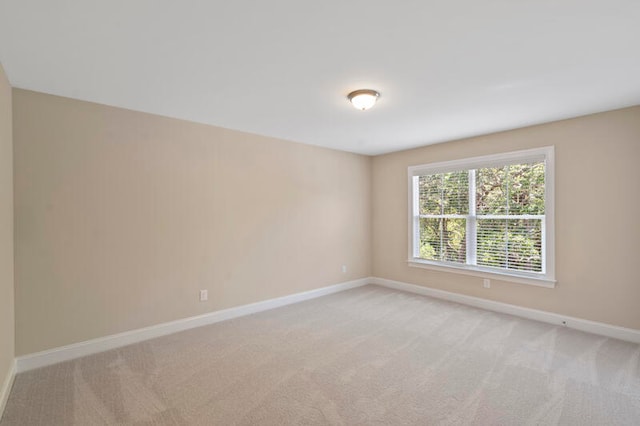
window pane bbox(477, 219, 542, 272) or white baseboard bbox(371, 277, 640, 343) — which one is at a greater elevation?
window pane bbox(477, 219, 542, 272)

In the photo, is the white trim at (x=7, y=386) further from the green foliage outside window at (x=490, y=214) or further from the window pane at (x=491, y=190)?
the window pane at (x=491, y=190)

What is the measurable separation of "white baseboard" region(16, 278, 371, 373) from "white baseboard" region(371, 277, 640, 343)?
1842mm

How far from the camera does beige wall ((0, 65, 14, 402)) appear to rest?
2.30m

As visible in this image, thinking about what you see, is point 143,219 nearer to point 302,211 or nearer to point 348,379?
point 302,211

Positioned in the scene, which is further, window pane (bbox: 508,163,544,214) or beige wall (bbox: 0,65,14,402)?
window pane (bbox: 508,163,544,214)

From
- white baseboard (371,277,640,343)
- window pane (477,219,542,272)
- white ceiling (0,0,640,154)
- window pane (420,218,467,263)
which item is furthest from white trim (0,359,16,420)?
window pane (477,219,542,272)

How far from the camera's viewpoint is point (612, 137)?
11.1 feet

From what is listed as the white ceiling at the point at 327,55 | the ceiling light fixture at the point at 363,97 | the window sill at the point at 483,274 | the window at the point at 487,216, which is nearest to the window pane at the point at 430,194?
the window at the point at 487,216

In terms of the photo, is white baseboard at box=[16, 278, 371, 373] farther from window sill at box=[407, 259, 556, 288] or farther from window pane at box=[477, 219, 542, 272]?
window pane at box=[477, 219, 542, 272]

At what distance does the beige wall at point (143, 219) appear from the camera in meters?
2.79

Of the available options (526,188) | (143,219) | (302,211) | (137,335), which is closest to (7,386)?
(137,335)

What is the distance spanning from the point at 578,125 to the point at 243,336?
14.7ft

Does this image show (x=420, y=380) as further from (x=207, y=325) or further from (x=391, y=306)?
(x=207, y=325)

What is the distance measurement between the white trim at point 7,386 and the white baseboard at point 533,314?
4.83 meters
